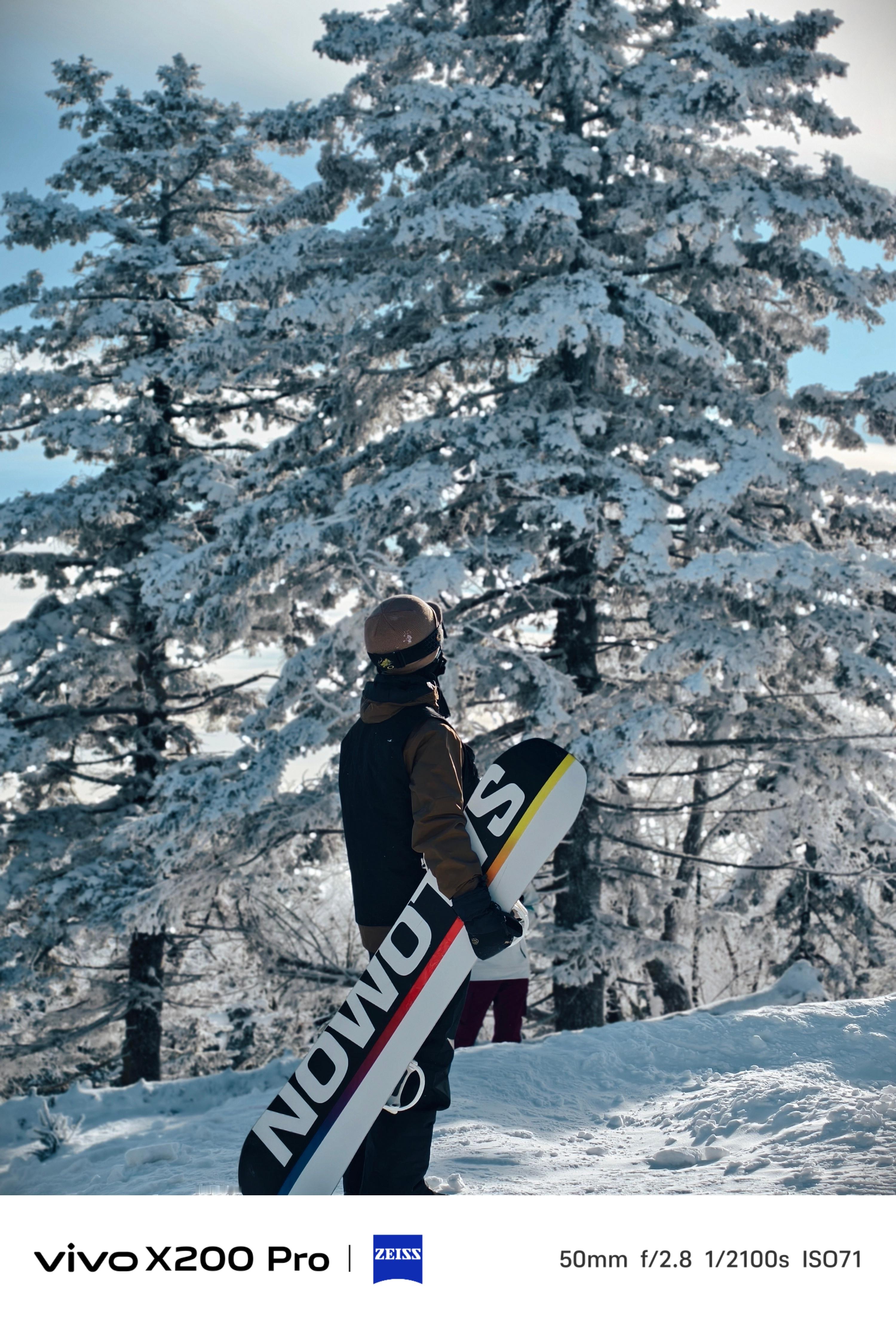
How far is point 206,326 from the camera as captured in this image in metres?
11.5

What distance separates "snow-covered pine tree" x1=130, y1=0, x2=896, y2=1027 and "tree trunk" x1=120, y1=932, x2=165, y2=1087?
3.86m

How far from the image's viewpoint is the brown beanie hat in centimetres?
282

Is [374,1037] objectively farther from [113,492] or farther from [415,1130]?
[113,492]

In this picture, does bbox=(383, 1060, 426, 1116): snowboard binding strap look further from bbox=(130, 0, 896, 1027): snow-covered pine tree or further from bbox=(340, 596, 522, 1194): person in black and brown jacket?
bbox=(130, 0, 896, 1027): snow-covered pine tree

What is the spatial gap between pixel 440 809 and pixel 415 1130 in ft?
3.23

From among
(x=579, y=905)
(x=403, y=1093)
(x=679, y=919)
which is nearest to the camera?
(x=403, y=1093)

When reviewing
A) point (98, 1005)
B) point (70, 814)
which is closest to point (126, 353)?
point (70, 814)

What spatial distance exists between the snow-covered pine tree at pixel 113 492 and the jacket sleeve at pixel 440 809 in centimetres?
734

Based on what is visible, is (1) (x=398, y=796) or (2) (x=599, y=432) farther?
(2) (x=599, y=432)

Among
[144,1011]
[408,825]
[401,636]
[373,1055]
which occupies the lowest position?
[144,1011]

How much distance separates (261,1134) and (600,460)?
583 centimetres

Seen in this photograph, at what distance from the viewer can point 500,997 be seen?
5168mm
